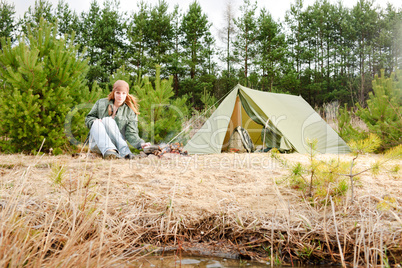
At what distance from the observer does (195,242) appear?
1.86m

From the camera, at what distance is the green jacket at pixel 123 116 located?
4.27 metres

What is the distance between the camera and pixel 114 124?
4.22 m

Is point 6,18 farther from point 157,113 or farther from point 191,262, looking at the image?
point 191,262

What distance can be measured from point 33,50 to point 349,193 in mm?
4852

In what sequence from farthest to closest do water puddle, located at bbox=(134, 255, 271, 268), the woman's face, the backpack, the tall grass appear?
the backpack → the woman's face → water puddle, located at bbox=(134, 255, 271, 268) → the tall grass

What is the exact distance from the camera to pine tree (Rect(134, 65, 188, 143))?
5.48m

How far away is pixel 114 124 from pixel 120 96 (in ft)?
1.34

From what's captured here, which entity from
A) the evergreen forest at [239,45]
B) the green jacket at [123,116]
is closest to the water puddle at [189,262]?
the green jacket at [123,116]

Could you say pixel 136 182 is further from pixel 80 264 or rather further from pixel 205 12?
pixel 205 12

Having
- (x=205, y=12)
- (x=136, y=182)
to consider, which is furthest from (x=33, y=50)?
(x=205, y=12)

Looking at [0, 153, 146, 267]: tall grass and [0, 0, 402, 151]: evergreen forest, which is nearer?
[0, 153, 146, 267]: tall grass

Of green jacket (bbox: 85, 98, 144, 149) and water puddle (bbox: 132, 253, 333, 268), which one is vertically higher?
green jacket (bbox: 85, 98, 144, 149)

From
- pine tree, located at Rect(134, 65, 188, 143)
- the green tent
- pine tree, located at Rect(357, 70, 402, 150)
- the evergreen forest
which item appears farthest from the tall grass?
the evergreen forest

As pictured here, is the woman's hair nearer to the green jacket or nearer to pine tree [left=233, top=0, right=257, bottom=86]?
the green jacket
